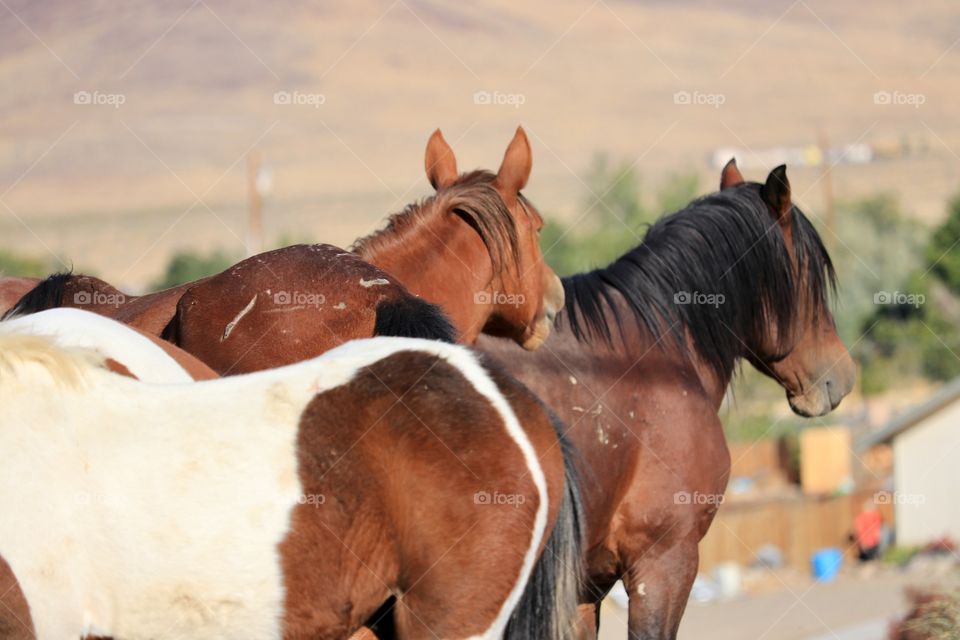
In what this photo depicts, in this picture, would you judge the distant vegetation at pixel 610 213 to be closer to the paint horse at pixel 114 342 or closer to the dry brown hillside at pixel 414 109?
the dry brown hillside at pixel 414 109

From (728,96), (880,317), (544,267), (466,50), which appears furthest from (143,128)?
(544,267)

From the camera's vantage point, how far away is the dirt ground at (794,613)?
1490 centimetres

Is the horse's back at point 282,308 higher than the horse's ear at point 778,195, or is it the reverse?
the horse's ear at point 778,195

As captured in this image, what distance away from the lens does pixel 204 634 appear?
2.64m

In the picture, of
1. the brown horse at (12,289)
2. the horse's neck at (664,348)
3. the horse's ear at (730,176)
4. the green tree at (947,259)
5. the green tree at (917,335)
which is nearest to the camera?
the horse's neck at (664,348)

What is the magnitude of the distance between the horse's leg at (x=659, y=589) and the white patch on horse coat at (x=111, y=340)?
2.51 metres

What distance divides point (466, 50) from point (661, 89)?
13.0 metres

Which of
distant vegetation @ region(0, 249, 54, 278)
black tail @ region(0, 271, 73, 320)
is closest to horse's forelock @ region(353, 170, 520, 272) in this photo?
Answer: black tail @ region(0, 271, 73, 320)

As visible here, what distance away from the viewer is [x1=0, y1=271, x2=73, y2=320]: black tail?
4.87 m

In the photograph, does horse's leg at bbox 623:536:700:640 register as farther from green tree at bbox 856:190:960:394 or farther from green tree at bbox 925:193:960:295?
green tree at bbox 925:193:960:295

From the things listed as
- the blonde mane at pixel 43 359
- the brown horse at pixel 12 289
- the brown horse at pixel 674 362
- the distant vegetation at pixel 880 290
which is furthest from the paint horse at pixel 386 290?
the distant vegetation at pixel 880 290

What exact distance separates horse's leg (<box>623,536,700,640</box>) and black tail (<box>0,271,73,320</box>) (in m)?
2.82

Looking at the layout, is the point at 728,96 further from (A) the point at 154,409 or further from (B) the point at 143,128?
(A) the point at 154,409

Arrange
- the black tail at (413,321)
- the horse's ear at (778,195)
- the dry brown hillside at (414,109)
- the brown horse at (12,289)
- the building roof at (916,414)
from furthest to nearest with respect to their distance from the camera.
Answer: the dry brown hillside at (414,109) → the building roof at (916,414) → the brown horse at (12,289) → the horse's ear at (778,195) → the black tail at (413,321)
